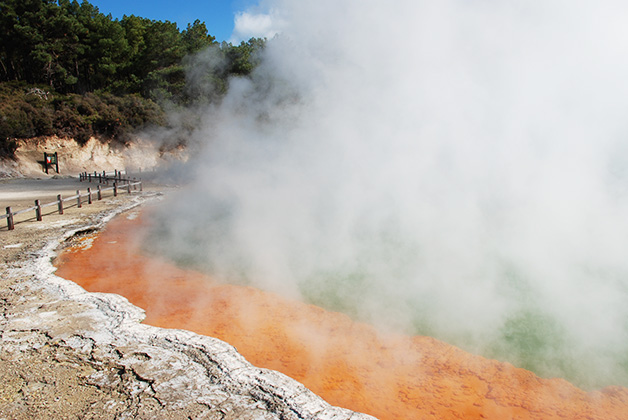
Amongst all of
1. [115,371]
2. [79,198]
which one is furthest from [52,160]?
[115,371]

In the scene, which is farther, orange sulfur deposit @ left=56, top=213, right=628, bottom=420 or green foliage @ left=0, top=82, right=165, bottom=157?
green foliage @ left=0, top=82, right=165, bottom=157

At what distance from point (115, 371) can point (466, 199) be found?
11.9 feet

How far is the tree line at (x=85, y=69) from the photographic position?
2084cm

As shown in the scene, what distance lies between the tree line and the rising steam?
16.0 metres

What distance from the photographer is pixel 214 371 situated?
246 cm

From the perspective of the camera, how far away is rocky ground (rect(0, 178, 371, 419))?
206 centimetres

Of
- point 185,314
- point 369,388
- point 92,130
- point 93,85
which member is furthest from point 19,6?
point 369,388

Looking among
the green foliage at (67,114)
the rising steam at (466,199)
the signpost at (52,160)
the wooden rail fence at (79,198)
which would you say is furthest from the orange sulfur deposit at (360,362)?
the green foliage at (67,114)

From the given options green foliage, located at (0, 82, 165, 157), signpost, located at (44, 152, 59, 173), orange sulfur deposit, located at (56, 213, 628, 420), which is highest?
green foliage, located at (0, 82, 165, 157)

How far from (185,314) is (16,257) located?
2.78 meters

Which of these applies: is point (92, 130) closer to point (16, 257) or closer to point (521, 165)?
point (16, 257)

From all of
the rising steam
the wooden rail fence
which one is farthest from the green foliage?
the rising steam

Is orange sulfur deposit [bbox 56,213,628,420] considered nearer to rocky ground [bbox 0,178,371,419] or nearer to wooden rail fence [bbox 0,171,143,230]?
rocky ground [bbox 0,178,371,419]

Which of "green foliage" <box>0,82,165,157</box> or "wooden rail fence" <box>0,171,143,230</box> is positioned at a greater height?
"green foliage" <box>0,82,165,157</box>
